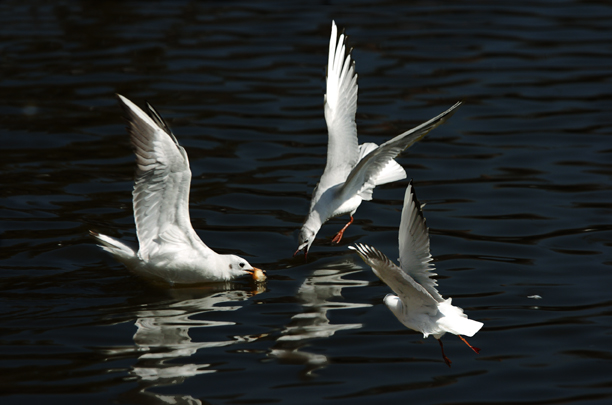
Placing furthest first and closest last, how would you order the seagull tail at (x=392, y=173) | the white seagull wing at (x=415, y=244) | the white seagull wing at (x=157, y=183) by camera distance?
1. the seagull tail at (x=392, y=173)
2. the white seagull wing at (x=157, y=183)
3. the white seagull wing at (x=415, y=244)

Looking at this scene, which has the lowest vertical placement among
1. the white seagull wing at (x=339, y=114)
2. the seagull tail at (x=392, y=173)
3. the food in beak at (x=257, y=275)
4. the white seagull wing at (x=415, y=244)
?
the food in beak at (x=257, y=275)

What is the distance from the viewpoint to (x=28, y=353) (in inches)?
255

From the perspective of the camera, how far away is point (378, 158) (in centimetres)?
801

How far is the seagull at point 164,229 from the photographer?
723 cm

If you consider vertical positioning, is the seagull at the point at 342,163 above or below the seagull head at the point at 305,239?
above

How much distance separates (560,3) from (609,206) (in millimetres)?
9984

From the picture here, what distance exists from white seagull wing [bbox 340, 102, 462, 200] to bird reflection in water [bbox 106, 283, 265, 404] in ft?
4.99

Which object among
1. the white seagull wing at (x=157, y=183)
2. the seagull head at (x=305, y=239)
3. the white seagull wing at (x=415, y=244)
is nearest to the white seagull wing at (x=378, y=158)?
the seagull head at (x=305, y=239)

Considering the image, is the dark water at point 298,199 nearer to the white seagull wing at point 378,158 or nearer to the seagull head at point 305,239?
the seagull head at point 305,239

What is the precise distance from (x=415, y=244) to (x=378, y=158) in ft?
6.60

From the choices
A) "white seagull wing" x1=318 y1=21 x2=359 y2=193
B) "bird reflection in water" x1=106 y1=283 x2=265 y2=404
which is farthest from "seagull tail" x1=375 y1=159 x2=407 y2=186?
"bird reflection in water" x1=106 y1=283 x2=265 y2=404

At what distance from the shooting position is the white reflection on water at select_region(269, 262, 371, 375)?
6496 millimetres

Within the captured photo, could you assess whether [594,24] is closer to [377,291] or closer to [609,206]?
[609,206]

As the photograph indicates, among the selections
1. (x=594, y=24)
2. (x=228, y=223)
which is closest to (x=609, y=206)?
(x=228, y=223)
